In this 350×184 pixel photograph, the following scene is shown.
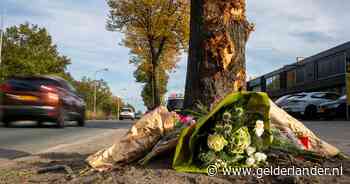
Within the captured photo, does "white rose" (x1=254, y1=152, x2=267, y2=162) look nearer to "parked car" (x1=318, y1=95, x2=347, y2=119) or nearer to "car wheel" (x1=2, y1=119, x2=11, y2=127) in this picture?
"car wheel" (x1=2, y1=119, x2=11, y2=127)

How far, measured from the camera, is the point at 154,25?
3609cm

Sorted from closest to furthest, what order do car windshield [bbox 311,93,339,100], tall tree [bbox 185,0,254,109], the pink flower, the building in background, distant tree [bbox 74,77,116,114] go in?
1. the pink flower
2. tall tree [bbox 185,0,254,109]
3. car windshield [bbox 311,93,339,100]
4. the building in background
5. distant tree [bbox 74,77,116,114]

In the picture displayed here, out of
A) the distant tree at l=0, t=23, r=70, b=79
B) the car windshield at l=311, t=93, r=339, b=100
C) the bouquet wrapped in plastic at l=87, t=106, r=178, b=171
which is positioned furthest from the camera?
the distant tree at l=0, t=23, r=70, b=79

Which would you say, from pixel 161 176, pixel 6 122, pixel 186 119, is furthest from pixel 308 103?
pixel 161 176

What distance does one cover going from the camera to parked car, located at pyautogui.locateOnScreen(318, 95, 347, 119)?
26.4 m

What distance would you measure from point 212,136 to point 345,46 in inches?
1204

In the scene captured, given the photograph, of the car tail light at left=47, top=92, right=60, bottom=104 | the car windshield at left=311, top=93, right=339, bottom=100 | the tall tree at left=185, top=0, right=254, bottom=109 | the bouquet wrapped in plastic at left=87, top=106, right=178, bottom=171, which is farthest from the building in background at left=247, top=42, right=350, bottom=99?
the bouquet wrapped in plastic at left=87, top=106, right=178, bottom=171

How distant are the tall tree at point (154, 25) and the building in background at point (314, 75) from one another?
8463mm

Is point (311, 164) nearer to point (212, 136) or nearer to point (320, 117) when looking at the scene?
point (212, 136)

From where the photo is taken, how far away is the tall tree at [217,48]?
595 centimetres

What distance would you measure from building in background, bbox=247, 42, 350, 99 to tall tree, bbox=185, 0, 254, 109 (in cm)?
2359

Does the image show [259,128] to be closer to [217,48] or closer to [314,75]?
[217,48]

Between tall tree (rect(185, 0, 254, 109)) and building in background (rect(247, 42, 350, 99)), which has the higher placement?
building in background (rect(247, 42, 350, 99))

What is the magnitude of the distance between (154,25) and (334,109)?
48.3 ft
